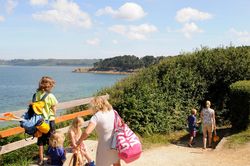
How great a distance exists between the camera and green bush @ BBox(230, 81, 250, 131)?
44.4ft

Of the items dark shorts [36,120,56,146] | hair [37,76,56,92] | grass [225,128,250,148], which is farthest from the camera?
grass [225,128,250,148]

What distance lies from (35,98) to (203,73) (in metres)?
10.2

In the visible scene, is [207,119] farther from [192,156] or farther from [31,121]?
[31,121]

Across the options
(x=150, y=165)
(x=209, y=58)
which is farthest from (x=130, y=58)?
(x=150, y=165)

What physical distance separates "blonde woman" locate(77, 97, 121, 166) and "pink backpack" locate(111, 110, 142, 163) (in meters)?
0.09

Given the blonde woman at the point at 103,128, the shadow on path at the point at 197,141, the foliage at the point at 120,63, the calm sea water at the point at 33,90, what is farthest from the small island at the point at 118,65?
the blonde woman at the point at 103,128

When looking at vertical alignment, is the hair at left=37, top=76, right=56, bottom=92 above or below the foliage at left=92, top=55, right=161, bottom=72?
above

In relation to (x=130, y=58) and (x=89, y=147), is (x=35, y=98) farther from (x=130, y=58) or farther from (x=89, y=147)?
(x=130, y=58)

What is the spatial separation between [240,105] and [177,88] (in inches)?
110

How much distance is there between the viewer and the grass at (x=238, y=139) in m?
12.2

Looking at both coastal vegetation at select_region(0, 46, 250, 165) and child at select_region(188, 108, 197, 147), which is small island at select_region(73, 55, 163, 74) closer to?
coastal vegetation at select_region(0, 46, 250, 165)

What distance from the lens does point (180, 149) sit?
41.6 ft

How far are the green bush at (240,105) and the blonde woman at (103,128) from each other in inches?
324

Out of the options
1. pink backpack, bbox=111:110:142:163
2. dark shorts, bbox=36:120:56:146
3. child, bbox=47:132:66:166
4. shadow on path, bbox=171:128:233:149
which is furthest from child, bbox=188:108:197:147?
pink backpack, bbox=111:110:142:163
